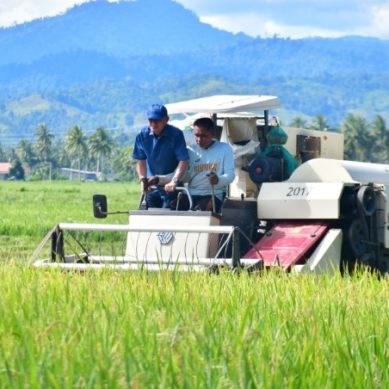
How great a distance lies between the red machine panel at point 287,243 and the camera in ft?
28.7

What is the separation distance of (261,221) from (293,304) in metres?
3.86

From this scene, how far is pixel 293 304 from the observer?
5.67m

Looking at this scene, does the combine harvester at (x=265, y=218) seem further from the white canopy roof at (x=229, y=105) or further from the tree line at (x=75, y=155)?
the tree line at (x=75, y=155)

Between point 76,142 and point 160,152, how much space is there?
14991 cm

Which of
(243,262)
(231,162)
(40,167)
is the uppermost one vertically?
(231,162)

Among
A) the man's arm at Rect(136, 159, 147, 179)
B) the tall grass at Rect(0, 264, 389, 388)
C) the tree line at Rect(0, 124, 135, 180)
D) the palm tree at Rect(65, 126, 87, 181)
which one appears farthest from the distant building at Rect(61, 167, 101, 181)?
the tall grass at Rect(0, 264, 389, 388)

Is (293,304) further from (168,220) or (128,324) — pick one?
(168,220)

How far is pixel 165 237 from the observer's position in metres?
8.93

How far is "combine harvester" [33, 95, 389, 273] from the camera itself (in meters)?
8.75

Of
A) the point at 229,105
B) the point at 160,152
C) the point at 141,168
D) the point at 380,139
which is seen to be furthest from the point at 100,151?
A: the point at 160,152

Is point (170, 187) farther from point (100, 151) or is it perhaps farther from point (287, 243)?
point (100, 151)

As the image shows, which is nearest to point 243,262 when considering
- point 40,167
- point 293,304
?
point 293,304

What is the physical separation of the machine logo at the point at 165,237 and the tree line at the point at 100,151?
337 feet

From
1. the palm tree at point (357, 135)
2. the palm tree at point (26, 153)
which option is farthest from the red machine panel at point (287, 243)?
the palm tree at point (26, 153)
